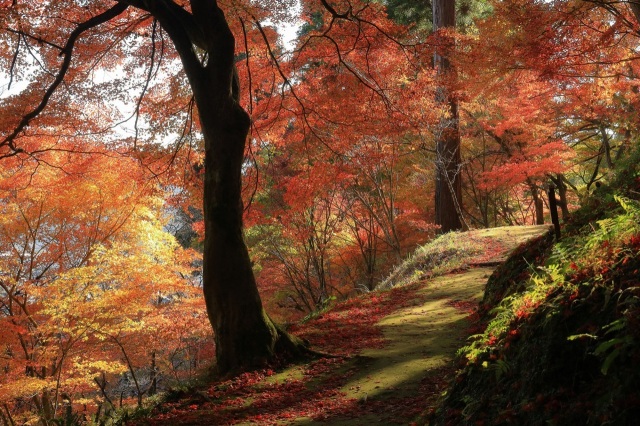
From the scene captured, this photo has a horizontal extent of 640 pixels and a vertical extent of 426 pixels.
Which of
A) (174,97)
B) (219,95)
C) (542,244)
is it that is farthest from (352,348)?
(174,97)

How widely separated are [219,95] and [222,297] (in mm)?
2412

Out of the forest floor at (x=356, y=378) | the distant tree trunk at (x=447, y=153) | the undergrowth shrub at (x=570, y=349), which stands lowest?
the forest floor at (x=356, y=378)

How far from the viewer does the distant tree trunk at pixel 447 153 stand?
46.3 feet

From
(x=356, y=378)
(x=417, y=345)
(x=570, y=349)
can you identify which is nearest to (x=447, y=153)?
(x=417, y=345)

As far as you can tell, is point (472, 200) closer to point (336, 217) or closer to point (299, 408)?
point (336, 217)

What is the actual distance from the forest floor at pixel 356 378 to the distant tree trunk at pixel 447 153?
267 inches

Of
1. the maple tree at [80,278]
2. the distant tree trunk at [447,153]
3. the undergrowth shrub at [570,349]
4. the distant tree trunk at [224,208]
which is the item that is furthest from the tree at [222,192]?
the distant tree trunk at [447,153]

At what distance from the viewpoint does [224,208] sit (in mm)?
5980

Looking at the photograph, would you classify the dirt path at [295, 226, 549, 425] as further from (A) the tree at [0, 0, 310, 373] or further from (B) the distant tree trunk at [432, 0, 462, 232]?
(B) the distant tree trunk at [432, 0, 462, 232]

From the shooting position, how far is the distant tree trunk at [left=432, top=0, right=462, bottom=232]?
14.1 metres

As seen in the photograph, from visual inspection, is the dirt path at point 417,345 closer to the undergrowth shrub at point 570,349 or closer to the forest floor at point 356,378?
the forest floor at point 356,378

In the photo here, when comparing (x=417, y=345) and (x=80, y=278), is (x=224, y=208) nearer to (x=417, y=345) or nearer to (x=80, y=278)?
(x=417, y=345)

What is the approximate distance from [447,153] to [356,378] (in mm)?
10768

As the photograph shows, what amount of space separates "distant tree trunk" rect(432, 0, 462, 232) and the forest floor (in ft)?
22.2
